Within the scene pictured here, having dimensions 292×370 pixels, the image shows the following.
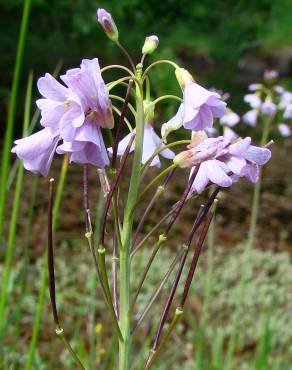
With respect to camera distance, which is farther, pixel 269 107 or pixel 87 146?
pixel 269 107

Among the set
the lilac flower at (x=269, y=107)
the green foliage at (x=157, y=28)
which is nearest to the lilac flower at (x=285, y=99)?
the lilac flower at (x=269, y=107)

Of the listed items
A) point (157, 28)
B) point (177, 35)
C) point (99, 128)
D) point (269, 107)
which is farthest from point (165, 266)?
point (157, 28)

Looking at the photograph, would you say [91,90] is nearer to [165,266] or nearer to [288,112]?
[288,112]

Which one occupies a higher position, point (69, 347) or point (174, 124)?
point (174, 124)

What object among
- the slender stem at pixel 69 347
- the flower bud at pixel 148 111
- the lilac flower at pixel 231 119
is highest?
the lilac flower at pixel 231 119

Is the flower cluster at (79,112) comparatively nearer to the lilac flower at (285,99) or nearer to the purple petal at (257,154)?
the purple petal at (257,154)

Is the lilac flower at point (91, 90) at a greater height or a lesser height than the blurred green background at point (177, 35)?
lesser

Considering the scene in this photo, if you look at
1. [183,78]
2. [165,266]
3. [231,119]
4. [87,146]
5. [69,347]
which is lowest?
[69,347]
